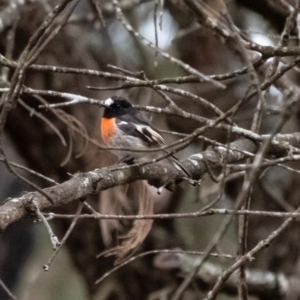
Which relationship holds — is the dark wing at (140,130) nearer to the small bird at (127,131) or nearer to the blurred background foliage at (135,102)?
the small bird at (127,131)

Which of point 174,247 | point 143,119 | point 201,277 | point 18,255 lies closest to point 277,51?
point 143,119

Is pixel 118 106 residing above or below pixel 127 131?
above

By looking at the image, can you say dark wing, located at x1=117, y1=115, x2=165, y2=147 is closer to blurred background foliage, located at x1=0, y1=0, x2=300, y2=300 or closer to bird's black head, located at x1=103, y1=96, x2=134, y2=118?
bird's black head, located at x1=103, y1=96, x2=134, y2=118

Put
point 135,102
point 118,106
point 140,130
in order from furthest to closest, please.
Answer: point 135,102 → point 118,106 → point 140,130

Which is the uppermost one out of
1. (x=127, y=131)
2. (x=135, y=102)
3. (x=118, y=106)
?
(x=135, y=102)

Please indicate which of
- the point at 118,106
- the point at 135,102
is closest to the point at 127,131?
the point at 118,106

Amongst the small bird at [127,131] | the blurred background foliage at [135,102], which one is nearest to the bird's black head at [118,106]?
Answer: the small bird at [127,131]

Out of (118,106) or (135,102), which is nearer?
(118,106)

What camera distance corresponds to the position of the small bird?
11.1ft

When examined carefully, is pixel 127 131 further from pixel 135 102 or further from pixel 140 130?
pixel 135 102

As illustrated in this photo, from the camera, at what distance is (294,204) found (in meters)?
4.54

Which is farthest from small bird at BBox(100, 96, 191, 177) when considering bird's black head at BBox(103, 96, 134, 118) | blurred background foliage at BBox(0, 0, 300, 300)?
blurred background foliage at BBox(0, 0, 300, 300)

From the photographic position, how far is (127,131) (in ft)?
11.6

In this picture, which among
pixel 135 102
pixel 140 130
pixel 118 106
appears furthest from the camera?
pixel 135 102
